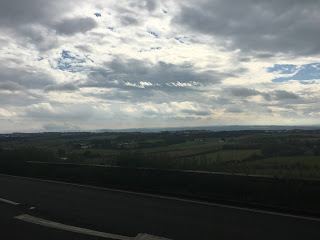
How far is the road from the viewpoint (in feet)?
18.5

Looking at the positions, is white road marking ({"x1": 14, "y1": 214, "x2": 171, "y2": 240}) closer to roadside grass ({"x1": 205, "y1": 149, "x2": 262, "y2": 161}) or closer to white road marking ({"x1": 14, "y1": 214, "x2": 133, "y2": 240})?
white road marking ({"x1": 14, "y1": 214, "x2": 133, "y2": 240})

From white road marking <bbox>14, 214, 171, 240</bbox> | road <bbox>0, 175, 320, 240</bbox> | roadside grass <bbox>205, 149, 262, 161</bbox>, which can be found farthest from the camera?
roadside grass <bbox>205, 149, 262, 161</bbox>

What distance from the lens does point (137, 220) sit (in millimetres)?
6680

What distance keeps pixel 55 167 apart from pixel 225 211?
11783 mm

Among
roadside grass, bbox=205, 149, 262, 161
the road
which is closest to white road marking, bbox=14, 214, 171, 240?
the road

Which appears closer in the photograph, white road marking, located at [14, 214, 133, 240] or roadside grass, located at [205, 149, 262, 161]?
white road marking, located at [14, 214, 133, 240]

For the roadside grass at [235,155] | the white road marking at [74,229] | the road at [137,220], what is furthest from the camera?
the roadside grass at [235,155]

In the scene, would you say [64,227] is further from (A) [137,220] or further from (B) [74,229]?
(A) [137,220]

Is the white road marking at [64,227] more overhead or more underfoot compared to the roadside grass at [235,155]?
more underfoot

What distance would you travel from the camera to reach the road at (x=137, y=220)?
5.64m

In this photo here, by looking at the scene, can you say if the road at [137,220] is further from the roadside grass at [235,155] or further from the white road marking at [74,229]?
the roadside grass at [235,155]

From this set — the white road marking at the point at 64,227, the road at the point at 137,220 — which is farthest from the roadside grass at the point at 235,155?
the white road marking at the point at 64,227

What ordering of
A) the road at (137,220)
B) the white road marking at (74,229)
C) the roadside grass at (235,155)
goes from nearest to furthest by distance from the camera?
the white road marking at (74,229) < the road at (137,220) < the roadside grass at (235,155)

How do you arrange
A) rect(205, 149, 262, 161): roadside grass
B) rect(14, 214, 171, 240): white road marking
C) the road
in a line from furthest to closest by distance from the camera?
rect(205, 149, 262, 161): roadside grass
the road
rect(14, 214, 171, 240): white road marking
